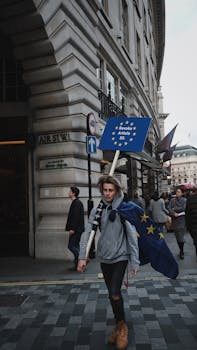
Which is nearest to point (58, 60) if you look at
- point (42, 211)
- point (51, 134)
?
point (51, 134)

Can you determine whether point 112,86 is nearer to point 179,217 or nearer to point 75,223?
point 179,217

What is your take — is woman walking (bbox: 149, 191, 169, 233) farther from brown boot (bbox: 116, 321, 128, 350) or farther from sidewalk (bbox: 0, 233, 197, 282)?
brown boot (bbox: 116, 321, 128, 350)

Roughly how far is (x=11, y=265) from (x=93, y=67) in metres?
6.10

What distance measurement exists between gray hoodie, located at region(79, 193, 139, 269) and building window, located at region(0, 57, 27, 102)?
22.8 ft

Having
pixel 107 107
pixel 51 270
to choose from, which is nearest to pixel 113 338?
pixel 51 270

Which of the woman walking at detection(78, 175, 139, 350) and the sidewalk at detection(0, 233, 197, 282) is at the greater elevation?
the woman walking at detection(78, 175, 139, 350)

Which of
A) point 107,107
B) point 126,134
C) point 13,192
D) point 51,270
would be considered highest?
point 107,107

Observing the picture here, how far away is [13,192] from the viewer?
401 inches

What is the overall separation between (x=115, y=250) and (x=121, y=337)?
2.95 feet

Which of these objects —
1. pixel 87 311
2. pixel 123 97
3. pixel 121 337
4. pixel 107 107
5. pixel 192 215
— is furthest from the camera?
pixel 123 97

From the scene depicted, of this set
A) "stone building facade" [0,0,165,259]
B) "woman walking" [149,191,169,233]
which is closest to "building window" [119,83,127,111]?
"stone building facade" [0,0,165,259]

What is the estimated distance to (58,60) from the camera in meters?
8.37

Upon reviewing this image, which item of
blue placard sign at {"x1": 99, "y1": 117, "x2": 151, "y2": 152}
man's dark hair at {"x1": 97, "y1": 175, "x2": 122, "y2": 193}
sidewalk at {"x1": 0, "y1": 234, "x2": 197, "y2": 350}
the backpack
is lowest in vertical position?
sidewalk at {"x1": 0, "y1": 234, "x2": 197, "y2": 350}

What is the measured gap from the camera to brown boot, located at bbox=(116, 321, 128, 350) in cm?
348
